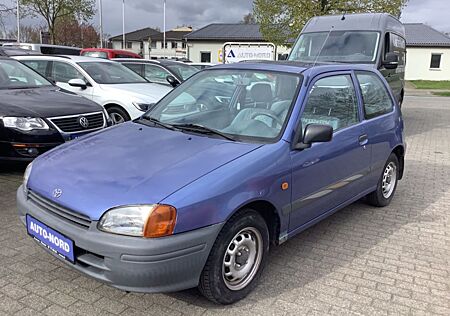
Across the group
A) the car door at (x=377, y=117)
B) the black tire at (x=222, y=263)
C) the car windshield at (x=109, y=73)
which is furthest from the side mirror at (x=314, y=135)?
the car windshield at (x=109, y=73)

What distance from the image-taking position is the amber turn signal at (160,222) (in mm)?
2492

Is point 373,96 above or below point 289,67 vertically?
below

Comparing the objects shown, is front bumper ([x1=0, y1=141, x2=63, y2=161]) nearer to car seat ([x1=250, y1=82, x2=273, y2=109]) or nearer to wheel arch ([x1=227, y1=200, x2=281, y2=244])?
car seat ([x1=250, y1=82, x2=273, y2=109])

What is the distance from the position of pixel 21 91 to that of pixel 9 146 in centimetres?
128

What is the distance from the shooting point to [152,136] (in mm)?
3525

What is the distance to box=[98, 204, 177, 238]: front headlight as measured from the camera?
2.50m

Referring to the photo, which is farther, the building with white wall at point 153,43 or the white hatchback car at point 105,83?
the building with white wall at point 153,43

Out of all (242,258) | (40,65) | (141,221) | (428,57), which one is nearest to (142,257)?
(141,221)

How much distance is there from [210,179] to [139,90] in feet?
19.2

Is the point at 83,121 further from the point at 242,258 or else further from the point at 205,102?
the point at 242,258

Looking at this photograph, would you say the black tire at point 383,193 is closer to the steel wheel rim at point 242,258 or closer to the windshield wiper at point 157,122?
the steel wheel rim at point 242,258

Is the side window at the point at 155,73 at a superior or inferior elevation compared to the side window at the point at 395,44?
inferior

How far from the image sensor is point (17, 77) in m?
6.70

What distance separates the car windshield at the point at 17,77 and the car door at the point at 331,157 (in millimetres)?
4798
